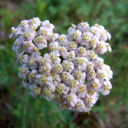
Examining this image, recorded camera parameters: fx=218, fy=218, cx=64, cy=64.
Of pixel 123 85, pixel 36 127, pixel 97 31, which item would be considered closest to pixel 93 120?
pixel 123 85

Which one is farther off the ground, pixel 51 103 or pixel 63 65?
pixel 63 65

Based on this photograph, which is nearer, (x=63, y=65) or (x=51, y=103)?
(x=63, y=65)

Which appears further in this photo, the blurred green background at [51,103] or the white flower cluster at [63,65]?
the blurred green background at [51,103]

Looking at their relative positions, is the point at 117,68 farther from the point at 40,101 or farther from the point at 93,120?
the point at 40,101

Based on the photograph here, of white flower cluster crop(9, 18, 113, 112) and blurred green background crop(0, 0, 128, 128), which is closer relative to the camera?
white flower cluster crop(9, 18, 113, 112)
